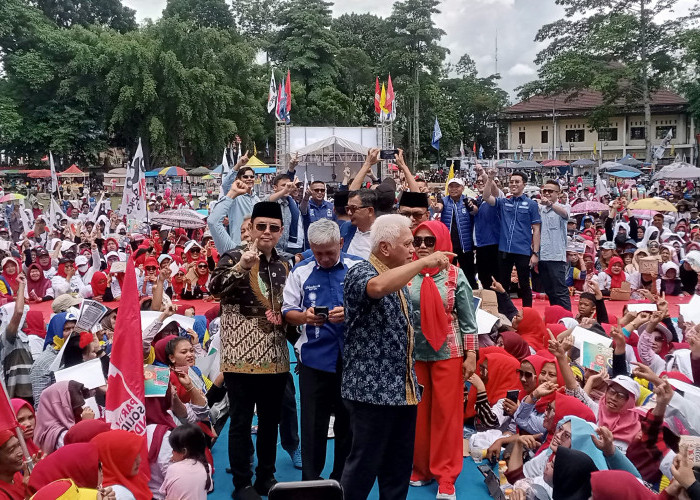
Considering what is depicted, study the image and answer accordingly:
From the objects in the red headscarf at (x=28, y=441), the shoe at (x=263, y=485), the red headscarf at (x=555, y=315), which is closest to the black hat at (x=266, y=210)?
the shoe at (x=263, y=485)

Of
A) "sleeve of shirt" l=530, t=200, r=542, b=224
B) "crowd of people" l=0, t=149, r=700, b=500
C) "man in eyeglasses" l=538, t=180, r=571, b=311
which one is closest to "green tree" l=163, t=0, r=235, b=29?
"man in eyeglasses" l=538, t=180, r=571, b=311

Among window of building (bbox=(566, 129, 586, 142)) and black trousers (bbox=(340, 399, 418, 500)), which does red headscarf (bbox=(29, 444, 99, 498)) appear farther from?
window of building (bbox=(566, 129, 586, 142))

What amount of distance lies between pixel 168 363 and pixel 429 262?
2.48m

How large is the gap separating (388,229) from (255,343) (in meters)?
1.14

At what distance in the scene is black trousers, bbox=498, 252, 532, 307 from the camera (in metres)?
7.15

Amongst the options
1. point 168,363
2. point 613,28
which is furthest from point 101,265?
point 613,28

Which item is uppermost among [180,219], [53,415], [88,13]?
[88,13]

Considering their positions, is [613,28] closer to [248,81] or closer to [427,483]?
[248,81]

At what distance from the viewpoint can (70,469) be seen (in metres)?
2.99

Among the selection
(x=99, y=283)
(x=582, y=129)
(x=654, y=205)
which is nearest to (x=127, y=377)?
(x=99, y=283)

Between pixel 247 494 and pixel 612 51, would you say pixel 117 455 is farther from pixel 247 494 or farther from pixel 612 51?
pixel 612 51

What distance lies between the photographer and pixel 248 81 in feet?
120

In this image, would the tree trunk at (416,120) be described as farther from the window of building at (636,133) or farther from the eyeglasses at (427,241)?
the eyeglasses at (427,241)

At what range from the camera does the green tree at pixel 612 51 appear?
26.2 m
